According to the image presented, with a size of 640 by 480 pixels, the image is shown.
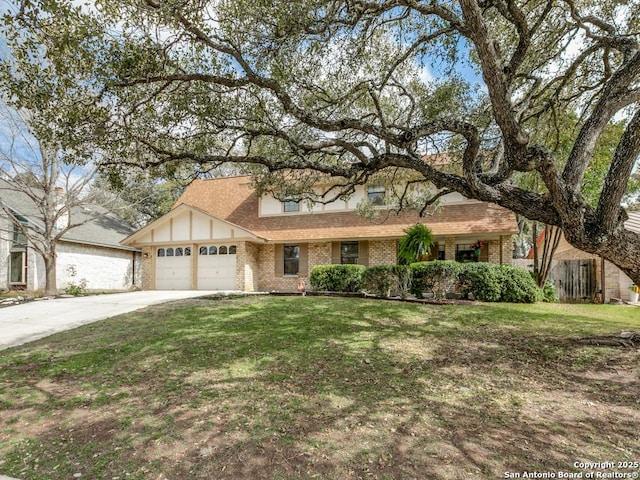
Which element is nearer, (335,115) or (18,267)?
(335,115)

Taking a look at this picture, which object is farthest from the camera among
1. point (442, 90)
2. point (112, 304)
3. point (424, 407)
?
point (112, 304)

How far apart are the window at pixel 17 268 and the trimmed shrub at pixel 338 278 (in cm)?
A: 1593

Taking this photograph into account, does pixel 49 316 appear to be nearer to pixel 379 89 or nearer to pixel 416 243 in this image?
pixel 379 89

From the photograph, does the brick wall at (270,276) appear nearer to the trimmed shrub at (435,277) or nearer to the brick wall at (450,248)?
the trimmed shrub at (435,277)

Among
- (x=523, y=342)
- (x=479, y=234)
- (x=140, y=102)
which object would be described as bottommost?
(x=523, y=342)

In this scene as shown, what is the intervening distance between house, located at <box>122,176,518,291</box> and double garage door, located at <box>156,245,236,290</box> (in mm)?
50

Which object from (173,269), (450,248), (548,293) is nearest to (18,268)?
(173,269)

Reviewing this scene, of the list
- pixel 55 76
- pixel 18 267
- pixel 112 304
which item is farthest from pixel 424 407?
pixel 18 267

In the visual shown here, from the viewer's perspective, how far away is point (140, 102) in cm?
695

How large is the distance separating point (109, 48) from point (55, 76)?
1.18 meters

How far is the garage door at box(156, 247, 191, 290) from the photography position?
18.7 m

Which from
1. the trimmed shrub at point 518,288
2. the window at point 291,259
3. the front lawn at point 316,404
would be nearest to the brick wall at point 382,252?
the window at point 291,259

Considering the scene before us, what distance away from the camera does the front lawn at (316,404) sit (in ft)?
9.58

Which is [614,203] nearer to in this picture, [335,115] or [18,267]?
[335,115]
